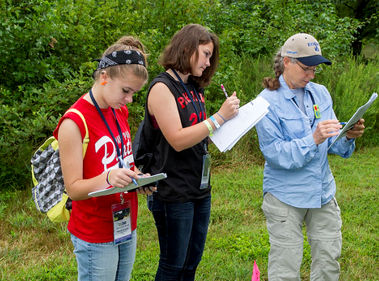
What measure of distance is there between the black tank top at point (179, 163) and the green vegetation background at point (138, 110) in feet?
4.52

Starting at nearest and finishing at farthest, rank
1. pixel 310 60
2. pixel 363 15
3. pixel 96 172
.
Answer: pixel 96 172 < pixel 310 60 < pixel 363 15

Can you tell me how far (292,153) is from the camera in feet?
8.80

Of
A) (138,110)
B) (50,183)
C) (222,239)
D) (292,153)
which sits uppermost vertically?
(50,183)

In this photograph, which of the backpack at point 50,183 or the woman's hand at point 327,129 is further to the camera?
the woman's hand at point 327,129

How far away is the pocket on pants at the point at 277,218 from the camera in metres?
2.80

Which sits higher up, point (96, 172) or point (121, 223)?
point (96, 172)

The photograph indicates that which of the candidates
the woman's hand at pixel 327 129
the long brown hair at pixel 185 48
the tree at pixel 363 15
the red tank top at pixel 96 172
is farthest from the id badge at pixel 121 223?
the tree at pixel 363 15

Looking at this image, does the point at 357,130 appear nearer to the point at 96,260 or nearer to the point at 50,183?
the point at 96,260

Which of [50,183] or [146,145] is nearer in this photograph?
[50,183]

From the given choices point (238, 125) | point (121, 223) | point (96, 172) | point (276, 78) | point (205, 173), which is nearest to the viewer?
point (96, 172)

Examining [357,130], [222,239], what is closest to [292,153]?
[357,130]

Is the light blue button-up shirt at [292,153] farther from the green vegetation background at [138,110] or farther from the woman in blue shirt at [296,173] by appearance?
the green vegetation background at [138,110]

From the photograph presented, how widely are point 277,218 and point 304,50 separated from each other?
1.14 metres

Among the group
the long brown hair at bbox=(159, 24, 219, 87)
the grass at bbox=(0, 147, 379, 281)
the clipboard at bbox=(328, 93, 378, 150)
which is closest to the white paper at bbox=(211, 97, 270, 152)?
the long brown hair at bbox=(159, 24, 219, 87)
